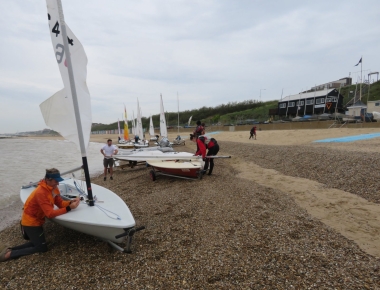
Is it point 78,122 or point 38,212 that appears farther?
point 78,122

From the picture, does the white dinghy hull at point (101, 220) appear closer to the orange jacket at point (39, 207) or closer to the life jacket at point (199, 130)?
the orange jacket at point (39, 207)

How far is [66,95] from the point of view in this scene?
3.98 meters

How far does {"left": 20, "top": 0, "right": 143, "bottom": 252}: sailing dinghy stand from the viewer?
3.38m

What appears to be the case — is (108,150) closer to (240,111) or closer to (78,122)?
(78,122)

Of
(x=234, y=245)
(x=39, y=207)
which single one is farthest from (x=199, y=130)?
(x=39, y=207)

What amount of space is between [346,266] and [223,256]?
1.56 meters

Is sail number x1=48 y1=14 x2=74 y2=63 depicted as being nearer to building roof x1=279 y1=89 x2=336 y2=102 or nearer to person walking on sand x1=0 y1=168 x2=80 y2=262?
person walking on sand x1=0 y1=168 x2=80 y2=262

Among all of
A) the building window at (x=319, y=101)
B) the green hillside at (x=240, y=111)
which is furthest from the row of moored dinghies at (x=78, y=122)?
the green hillside at (x=240, y=111)

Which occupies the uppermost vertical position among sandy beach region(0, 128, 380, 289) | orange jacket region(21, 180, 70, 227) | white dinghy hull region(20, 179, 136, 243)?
orange jacket region(21, 180, 70, 227)

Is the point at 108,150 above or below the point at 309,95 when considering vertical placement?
below

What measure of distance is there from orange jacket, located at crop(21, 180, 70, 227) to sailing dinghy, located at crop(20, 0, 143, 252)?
0.18 metres

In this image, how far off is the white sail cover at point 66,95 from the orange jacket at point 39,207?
1.01m

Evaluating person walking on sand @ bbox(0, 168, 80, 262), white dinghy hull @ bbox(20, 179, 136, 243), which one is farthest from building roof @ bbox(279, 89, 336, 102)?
person walking on sand @ bbox(0, 168, 80, 262)

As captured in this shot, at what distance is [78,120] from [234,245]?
10.7 feet
